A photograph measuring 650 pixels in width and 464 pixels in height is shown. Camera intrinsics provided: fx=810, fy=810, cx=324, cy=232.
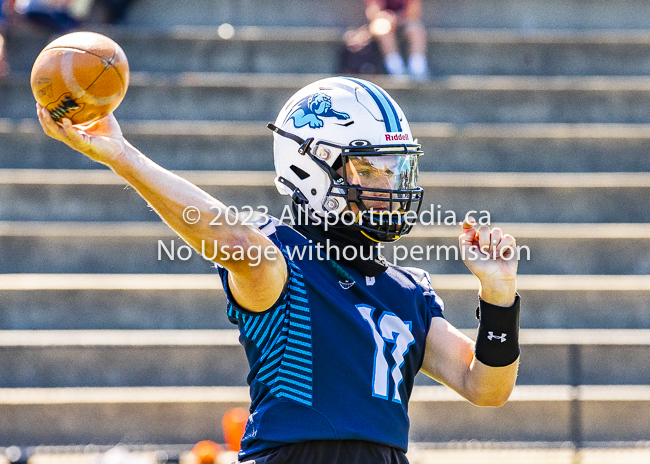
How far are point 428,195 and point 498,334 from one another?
4.41 meters

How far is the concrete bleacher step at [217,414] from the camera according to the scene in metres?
5.53

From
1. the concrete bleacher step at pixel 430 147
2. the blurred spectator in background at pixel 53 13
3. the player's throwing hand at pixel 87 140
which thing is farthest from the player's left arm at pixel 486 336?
the blurred spectator in background at pixel 53 13

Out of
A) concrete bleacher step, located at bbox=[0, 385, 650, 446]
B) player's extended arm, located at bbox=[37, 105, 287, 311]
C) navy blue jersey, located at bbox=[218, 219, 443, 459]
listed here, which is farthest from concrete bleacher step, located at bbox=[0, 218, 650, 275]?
player's extended arm, located at bbox=[37, 105, 287, 311]

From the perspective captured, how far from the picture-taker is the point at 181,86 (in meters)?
7.34

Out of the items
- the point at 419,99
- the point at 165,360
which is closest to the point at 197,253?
the point at 165,360

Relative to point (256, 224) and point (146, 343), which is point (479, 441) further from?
point (256, 224)

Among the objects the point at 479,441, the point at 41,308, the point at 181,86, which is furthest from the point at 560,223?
the point at 41,308

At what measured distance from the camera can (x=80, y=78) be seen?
7.18 feet

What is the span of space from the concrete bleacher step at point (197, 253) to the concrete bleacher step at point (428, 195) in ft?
0.43

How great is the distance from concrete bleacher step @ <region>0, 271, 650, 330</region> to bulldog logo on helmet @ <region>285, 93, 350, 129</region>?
3574mm

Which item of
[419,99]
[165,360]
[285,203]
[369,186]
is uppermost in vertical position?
[419,99]

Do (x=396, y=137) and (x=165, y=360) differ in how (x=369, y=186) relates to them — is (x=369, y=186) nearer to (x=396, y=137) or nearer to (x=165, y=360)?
(x=396, y=137)

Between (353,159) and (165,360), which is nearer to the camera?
(353,159)

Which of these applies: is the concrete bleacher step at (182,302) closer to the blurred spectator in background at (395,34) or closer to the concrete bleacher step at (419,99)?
the concrete bleacher step at (419,99)
